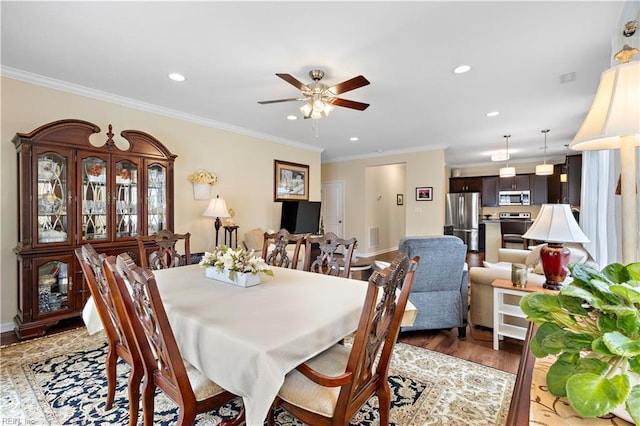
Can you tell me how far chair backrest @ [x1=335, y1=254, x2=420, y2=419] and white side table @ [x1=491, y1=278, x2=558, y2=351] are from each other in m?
1.66

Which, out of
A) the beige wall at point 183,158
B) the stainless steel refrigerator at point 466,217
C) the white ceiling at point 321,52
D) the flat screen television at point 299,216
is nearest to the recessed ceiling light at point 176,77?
the white ceiling at point 321,52

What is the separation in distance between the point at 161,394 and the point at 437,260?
242cm

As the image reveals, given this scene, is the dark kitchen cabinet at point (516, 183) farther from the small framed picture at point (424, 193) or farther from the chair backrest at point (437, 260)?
the chair backrest at point (437, 260)

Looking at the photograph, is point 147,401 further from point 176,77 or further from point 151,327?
point 176,77

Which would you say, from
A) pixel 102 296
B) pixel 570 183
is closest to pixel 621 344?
pixel 102 296

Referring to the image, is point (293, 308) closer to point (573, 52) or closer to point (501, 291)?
point (501, 291)

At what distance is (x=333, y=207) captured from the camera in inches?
320

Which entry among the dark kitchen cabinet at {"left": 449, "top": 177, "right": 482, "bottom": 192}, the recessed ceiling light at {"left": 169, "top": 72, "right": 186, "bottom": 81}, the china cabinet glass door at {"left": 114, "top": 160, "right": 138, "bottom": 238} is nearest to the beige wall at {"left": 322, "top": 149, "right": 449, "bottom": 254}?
the dark kitchen cabinet at {"left": 449, "top": 177, "right": 482, "bottom": 192}

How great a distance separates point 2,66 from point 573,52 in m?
5.17

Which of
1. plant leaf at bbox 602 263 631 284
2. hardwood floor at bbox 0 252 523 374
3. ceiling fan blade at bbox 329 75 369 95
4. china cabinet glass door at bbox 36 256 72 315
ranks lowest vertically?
hardwood floor at bbox 0 252 523 374

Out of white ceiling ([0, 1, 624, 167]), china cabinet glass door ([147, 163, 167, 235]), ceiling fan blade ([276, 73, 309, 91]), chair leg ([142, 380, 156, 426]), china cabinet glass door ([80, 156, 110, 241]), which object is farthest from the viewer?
china cabinet glass door ([147, 163, 167, 235])

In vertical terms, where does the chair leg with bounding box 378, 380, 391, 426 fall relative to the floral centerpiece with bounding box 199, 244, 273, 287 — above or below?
below

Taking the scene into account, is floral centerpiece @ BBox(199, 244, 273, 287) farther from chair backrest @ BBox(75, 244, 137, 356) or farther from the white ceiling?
the white ceiling

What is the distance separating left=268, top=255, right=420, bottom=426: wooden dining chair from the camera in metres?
1.19
